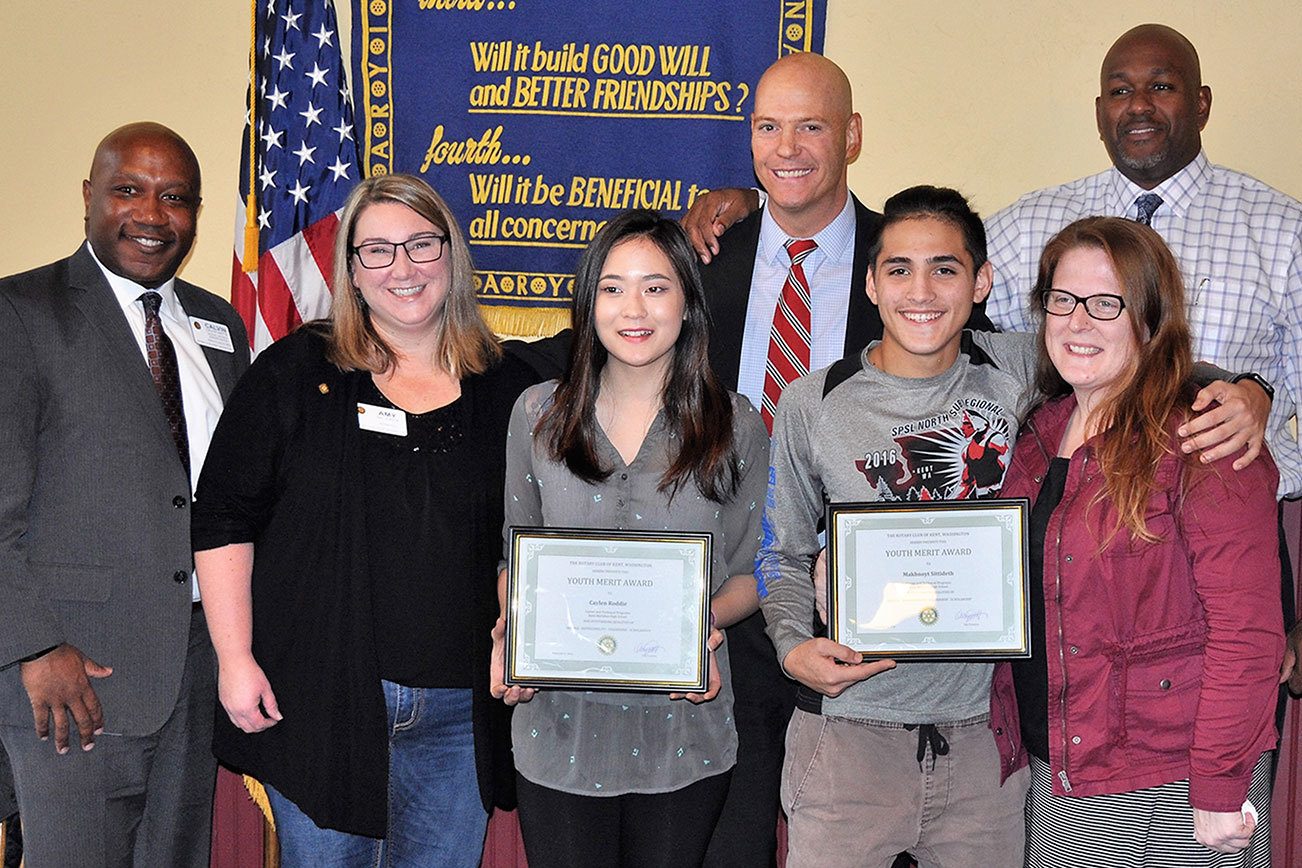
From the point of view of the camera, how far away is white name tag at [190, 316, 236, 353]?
338cm

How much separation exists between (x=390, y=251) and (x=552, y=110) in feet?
6.53

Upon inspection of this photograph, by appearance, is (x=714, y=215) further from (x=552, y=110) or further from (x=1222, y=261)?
(x=1222, y=261)

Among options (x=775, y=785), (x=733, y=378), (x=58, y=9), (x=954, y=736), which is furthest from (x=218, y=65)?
(x=954, y=736)

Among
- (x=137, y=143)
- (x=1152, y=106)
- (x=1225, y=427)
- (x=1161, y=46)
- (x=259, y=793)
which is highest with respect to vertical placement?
(x=1161, y=46)

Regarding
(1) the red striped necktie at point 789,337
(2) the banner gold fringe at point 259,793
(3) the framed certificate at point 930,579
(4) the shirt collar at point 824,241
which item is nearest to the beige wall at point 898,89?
(4) the shirt collar at point 824,241

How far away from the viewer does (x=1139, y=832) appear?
2357 mm

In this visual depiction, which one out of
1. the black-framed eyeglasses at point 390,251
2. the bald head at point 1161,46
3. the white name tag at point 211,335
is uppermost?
the bald head at point 1161,46

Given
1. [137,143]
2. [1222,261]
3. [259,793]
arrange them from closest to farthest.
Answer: [137,143]
[1222,261]
[259,793]

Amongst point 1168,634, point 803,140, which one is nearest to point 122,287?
point 803,140

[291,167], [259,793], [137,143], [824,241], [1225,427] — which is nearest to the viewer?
[1225,427]

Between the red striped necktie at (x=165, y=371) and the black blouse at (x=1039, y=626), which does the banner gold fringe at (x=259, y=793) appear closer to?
the red striped necktie at (x=165, y=371)

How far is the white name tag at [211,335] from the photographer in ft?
11.1

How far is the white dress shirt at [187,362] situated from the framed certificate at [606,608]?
1101 millimetres

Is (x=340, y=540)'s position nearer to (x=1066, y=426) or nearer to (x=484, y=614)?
(x=484, y=614)
